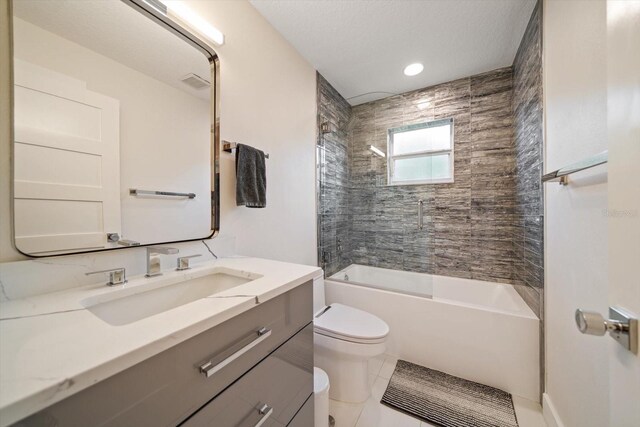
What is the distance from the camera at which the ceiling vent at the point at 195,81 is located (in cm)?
113

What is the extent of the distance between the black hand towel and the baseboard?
1940 mm

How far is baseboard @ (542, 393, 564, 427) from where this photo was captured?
1205 millimetres

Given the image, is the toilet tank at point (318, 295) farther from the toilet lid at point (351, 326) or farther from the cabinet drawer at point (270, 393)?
the cabinet drawer at point (270, 393)

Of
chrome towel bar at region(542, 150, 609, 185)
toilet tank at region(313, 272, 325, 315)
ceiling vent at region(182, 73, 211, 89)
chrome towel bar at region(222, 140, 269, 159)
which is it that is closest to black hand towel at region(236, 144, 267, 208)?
chrome towel bar at region(222, 140, 269, 159)

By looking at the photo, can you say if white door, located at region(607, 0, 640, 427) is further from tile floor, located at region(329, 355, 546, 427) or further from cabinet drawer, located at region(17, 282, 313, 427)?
tile floor, located at region(329, 355, 546, 427)

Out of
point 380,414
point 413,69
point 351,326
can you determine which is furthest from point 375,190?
point 380,414

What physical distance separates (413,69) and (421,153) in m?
0.80

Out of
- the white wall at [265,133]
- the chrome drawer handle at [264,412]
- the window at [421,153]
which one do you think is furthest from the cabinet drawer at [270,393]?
the window at [421,153]

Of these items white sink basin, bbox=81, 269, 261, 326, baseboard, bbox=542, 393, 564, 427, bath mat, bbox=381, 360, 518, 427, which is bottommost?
bath mat, bbox=381, 360, 518, 427

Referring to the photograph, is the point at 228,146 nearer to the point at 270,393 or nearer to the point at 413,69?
the point at 270,393

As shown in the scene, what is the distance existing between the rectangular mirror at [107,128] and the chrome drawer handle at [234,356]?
0.61 meters

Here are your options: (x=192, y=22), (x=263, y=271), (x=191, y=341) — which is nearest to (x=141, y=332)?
(x=191, y=341)

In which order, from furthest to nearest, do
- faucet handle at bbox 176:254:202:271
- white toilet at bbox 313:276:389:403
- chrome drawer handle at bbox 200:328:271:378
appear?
white toilet at bbox 313:276:389:403, faucet handle at bbox 176:254:202:271, chrome drawer handle at bbox 200:328:271:378

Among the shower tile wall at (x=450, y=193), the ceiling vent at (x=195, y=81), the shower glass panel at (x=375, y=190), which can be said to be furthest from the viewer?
the shower glass panel at (x=375, y=190)
